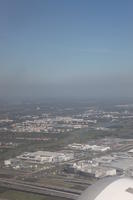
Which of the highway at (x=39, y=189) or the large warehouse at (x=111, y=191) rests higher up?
the large warehouse at (x=111, y=191)

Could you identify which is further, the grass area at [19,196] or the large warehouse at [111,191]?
the grass area at [19,196]

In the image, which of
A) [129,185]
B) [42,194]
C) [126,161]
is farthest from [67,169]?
[129,185]

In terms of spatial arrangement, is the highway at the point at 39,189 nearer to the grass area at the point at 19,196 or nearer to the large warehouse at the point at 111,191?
the grass area at the point at 19,196

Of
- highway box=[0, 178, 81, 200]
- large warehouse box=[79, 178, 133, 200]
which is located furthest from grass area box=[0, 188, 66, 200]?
large warehouse box=[79, 178, 133, 200]

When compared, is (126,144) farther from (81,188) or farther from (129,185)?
(129,185)

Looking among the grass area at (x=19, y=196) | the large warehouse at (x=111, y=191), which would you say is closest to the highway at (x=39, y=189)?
the grass area at (x=19, y=196)

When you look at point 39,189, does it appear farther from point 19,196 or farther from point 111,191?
point 111,191
